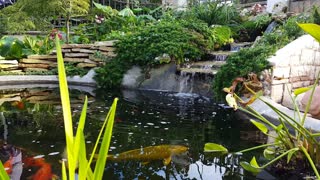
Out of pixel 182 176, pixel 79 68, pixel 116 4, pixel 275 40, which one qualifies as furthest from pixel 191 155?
pixel 116 4

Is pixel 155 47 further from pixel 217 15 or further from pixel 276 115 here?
pixel 276 115

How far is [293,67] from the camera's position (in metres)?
4.39

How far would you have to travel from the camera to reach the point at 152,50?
5.92 m

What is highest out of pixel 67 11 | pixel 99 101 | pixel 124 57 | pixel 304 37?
pixel 67 11

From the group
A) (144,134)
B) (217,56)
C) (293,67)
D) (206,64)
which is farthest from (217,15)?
(144,134)

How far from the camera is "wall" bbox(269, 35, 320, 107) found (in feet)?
13.6

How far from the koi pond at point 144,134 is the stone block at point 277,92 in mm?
513

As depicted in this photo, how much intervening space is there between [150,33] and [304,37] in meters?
2.75

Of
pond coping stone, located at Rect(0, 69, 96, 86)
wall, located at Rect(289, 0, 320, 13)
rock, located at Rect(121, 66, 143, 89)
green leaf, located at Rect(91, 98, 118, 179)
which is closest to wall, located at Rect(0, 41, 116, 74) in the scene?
pond coping stone, located at Rect(0, 69, 96, 86)

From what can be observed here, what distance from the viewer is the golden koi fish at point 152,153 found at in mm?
2553

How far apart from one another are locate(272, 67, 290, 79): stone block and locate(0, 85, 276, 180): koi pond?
2.27 feet

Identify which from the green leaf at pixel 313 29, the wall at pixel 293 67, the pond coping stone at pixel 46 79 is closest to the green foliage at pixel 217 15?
the pond coping stone at pixel 46 79

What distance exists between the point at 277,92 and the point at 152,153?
7.24 ft

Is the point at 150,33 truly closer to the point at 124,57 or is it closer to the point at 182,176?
the point at 124,57
